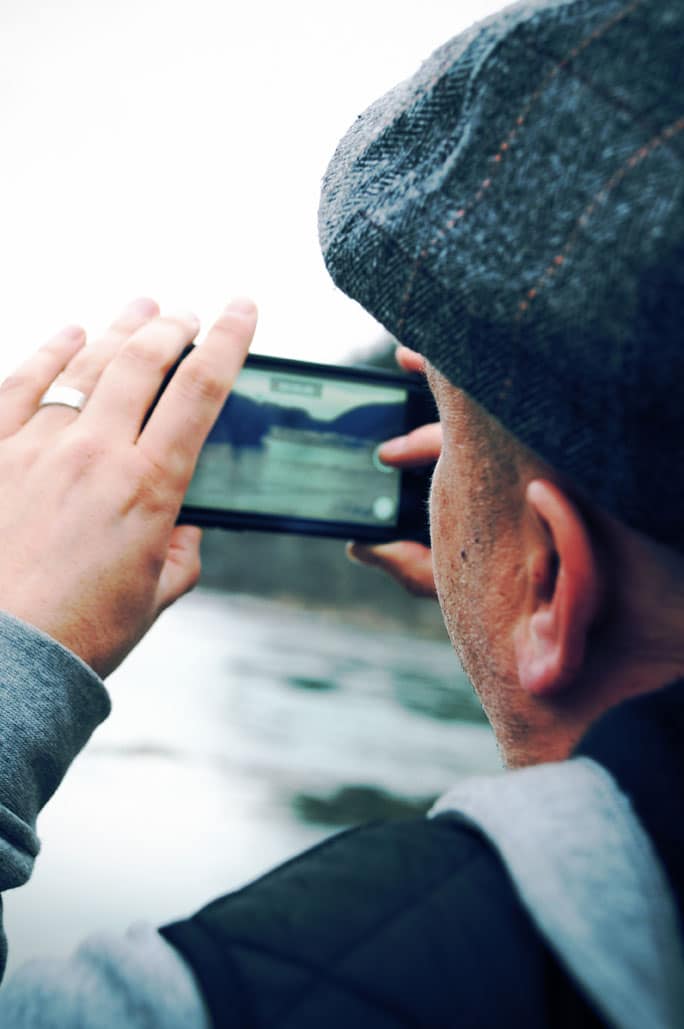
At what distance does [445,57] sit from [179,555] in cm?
71

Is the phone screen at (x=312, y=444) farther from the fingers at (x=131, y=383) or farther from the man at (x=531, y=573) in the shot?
the man at (x=531, y=573)

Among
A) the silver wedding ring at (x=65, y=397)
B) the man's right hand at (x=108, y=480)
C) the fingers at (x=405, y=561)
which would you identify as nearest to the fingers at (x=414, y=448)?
the fingers at (x=405, y=561)

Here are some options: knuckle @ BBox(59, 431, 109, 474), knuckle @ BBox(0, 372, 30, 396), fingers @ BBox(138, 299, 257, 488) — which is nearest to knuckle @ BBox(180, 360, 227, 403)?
fingers @ BBox(138, 299, 257, 488)

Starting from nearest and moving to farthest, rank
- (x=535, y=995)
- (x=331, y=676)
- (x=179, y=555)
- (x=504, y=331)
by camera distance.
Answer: (x=535, y=995) → (x=504, y=331) → (x=179, y=555) → (x=331, y=676)

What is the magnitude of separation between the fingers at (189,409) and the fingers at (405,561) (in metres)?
0.33

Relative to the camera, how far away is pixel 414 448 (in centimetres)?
146

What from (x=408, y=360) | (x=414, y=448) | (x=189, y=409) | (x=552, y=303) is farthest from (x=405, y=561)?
(x=552, y=303)

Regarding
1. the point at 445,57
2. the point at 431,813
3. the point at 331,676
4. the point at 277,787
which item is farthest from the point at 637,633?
the point at 331,676

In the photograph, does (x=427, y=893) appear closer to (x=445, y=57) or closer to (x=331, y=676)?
(x=445, y=57)

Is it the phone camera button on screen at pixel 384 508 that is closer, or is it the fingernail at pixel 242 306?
the fingernail at pixel 242 306

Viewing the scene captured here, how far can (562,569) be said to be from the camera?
78cm

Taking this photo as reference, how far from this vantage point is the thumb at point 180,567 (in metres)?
1.25

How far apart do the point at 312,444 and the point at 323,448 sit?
17 mm

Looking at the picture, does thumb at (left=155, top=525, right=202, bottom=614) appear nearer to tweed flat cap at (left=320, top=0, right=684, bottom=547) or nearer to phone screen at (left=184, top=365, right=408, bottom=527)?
phone screen at (left=184, top=365, right=408, bottom=527)
